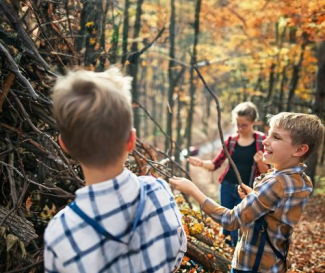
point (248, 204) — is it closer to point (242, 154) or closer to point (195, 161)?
point (195, 161)

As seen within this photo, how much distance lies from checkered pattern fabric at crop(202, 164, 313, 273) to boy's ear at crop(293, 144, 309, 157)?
9 centimetres

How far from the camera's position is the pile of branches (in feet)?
8.29

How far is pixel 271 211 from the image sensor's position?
2059 millimetres

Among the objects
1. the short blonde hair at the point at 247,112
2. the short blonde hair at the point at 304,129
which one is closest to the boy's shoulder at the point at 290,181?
the short blonde hair at the point at 304,129

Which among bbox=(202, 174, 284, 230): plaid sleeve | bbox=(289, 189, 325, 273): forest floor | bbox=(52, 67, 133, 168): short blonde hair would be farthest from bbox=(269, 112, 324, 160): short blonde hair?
bbox=(289, 189, 325, 273): forest floor

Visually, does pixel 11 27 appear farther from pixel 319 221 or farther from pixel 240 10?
pixel 240 10

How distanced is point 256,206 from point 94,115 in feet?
4.27

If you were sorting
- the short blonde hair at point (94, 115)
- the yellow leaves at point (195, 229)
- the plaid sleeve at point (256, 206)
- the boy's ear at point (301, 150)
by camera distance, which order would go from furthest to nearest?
the yellow leaves at point (195, 229) → the boy's ear at point (301, 150) → the plaid sleeve at point (256, 206) → the short blonde hair at point (94, 115)

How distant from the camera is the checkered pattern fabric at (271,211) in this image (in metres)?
2.01

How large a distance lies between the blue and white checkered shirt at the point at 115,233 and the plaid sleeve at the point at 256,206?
2.61 feet

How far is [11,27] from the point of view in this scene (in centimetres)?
300

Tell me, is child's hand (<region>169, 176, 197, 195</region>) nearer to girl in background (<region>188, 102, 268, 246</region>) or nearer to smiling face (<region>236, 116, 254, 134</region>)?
girl in background (<region>188, 102, 268, 246</region>)

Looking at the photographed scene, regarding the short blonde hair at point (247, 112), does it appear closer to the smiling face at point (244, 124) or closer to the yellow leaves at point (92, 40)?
the smiling face at point (244, 124)

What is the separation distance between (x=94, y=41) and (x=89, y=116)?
10.9 ft
